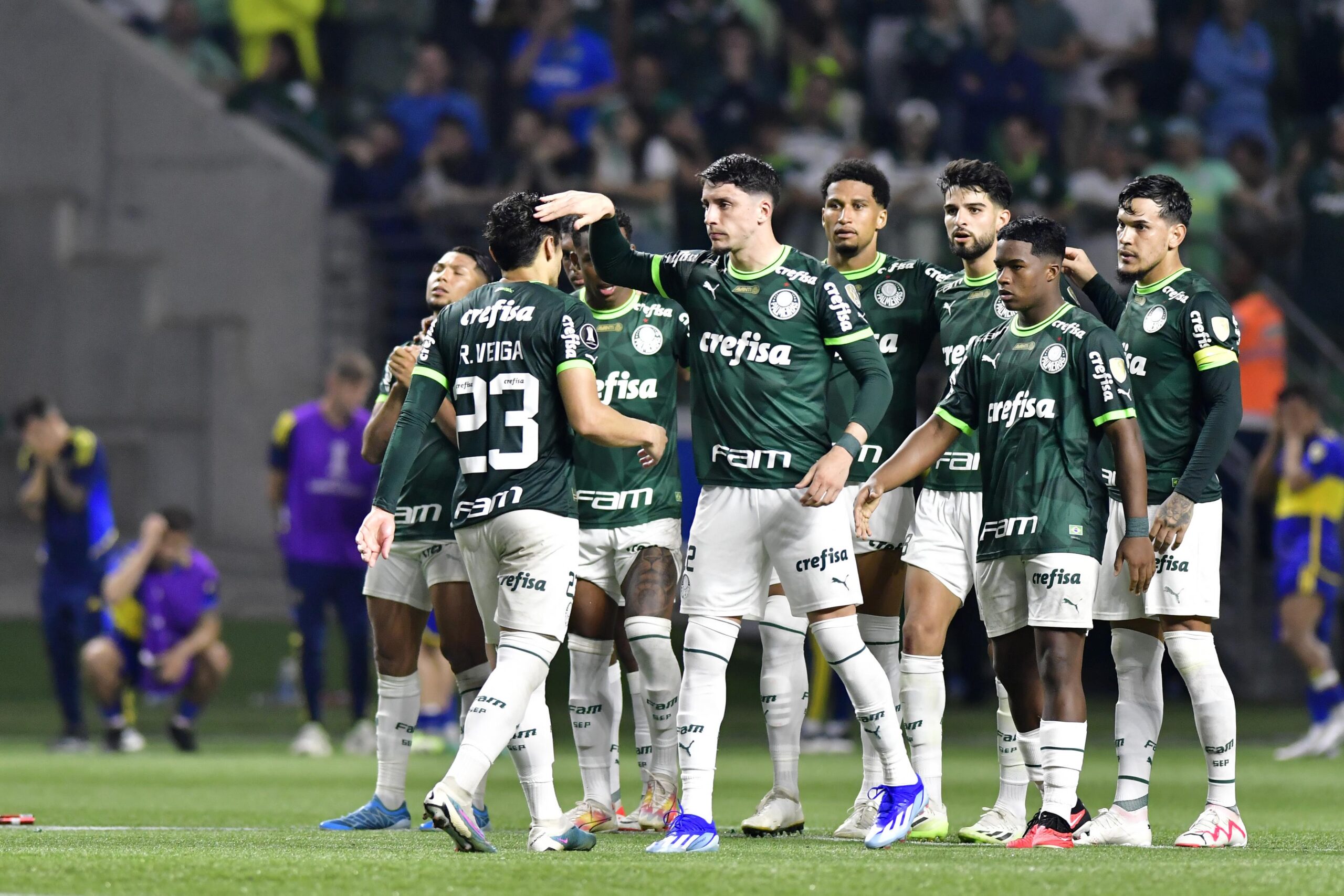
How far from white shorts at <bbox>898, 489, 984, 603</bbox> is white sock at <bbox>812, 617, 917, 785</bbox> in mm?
807

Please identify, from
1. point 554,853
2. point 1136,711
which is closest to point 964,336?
point 1136,711

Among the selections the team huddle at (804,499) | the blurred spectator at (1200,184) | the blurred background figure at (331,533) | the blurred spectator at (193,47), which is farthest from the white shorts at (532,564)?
the blurred spectator at (193,47)

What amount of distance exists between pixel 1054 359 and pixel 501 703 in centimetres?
226

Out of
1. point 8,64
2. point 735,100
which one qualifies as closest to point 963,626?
point 735,100

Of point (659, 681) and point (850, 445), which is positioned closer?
point (850, 445)

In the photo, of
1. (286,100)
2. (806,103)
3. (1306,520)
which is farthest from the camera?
(286,100)

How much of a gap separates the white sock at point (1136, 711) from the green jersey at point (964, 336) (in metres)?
0.81

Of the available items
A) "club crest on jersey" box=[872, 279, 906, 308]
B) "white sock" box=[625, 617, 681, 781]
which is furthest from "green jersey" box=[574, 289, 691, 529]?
"club crest on jersey" box=[872, 279, 906, 308]

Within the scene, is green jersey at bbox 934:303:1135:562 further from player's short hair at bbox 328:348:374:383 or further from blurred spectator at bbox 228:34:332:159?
blurred spectator at bbox 228:34:332:159

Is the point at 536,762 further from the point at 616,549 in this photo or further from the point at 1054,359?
the point at 1054,359

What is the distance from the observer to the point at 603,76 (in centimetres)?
1906

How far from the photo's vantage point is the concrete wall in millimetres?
18625

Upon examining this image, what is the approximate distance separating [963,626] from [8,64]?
12.8m

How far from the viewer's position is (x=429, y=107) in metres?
18.8
